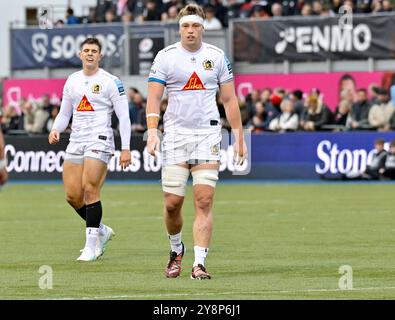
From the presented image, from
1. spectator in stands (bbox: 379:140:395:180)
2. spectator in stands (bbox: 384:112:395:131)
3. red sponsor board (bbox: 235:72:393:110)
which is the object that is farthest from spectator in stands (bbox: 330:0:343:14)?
spectator in stands (bbox: 379:140:395:180)

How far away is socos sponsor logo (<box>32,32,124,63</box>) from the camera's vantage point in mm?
39438

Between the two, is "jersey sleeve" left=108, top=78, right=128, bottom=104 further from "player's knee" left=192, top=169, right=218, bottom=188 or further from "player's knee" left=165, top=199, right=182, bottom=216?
"player's knee" left=192, top=169, right=218, bottom=188

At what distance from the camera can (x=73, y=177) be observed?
53.0ft

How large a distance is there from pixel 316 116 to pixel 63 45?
10164mm

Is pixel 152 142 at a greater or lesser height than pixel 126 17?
lesser

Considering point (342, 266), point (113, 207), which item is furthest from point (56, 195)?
point (342, 266)

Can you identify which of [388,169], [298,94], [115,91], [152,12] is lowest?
[388,169]

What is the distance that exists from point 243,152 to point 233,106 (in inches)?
19.4

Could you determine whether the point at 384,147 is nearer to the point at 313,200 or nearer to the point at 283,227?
the point at 313,200

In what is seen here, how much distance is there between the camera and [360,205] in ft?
80.5

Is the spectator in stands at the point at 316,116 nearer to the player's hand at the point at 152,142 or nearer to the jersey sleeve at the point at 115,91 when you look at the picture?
the jersey sleeve at the point at 115,91

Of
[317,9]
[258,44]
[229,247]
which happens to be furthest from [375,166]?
[229,247]

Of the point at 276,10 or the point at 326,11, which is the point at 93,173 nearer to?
the point at 326,11

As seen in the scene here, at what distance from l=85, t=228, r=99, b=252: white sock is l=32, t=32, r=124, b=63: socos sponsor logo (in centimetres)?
2385
